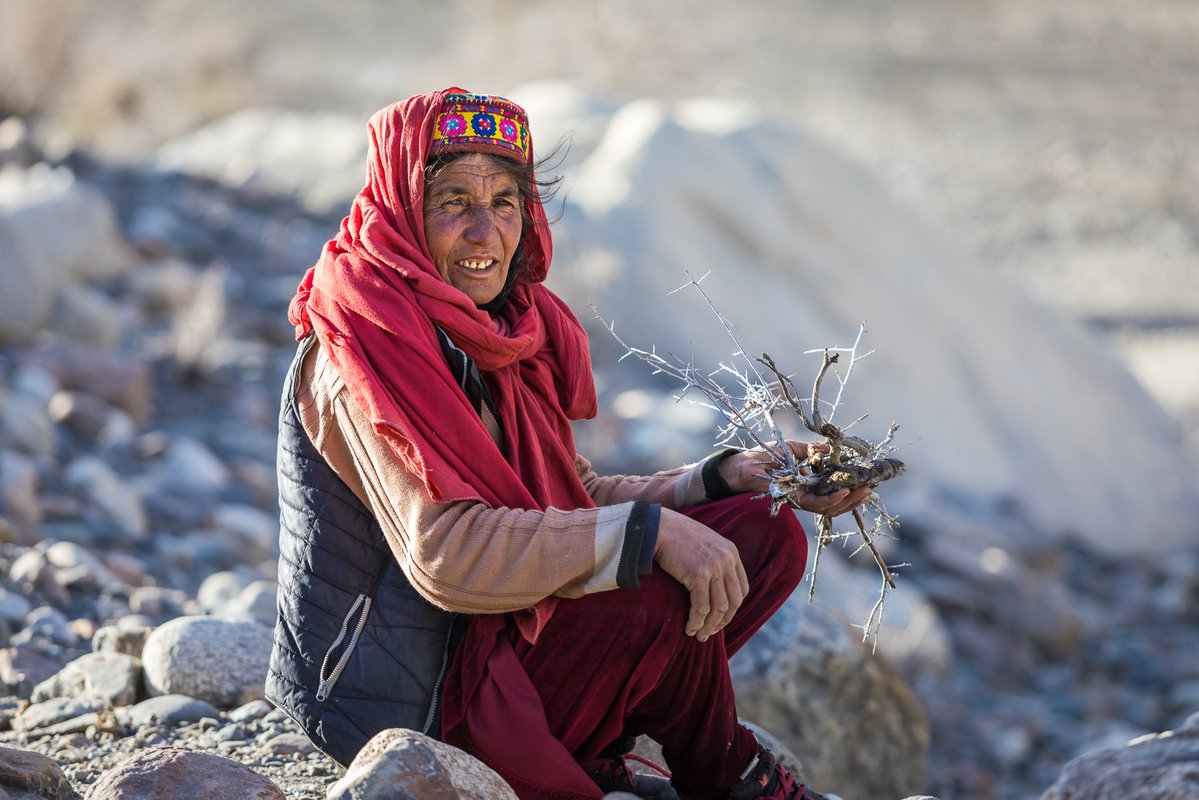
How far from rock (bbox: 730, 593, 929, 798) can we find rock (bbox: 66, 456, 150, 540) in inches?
102

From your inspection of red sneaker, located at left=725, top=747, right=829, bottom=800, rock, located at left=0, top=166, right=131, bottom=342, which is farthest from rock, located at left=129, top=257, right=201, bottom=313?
red sneaker, located at left=725, top=747, right=829, bottom=800

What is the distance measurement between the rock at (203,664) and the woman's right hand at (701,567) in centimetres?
144

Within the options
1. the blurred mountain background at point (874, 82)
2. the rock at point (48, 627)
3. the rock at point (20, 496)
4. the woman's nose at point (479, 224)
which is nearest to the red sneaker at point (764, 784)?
the woman's nose at point (479, 224)

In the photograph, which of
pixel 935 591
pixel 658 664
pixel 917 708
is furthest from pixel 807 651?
pixel 935 591

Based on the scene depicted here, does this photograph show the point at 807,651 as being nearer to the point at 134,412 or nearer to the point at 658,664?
the point at 658,664

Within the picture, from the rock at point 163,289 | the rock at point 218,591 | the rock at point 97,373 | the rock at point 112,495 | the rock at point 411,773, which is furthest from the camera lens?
the rock at point 163,289

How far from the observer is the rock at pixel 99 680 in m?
3.48

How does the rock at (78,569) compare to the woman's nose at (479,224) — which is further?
the rock at (78,569)

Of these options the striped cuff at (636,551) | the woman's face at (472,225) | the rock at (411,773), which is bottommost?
the rock at (411,773)

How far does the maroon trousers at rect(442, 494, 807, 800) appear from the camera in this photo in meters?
2.56

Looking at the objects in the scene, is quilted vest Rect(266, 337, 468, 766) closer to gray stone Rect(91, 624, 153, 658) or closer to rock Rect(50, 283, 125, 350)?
gray stone Rect(91, 624, 153, 658)

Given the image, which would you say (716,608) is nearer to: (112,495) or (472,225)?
(472,225)

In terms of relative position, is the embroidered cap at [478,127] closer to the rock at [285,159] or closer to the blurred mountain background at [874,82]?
the rock at [285,159]

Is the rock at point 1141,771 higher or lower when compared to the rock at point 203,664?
higher
